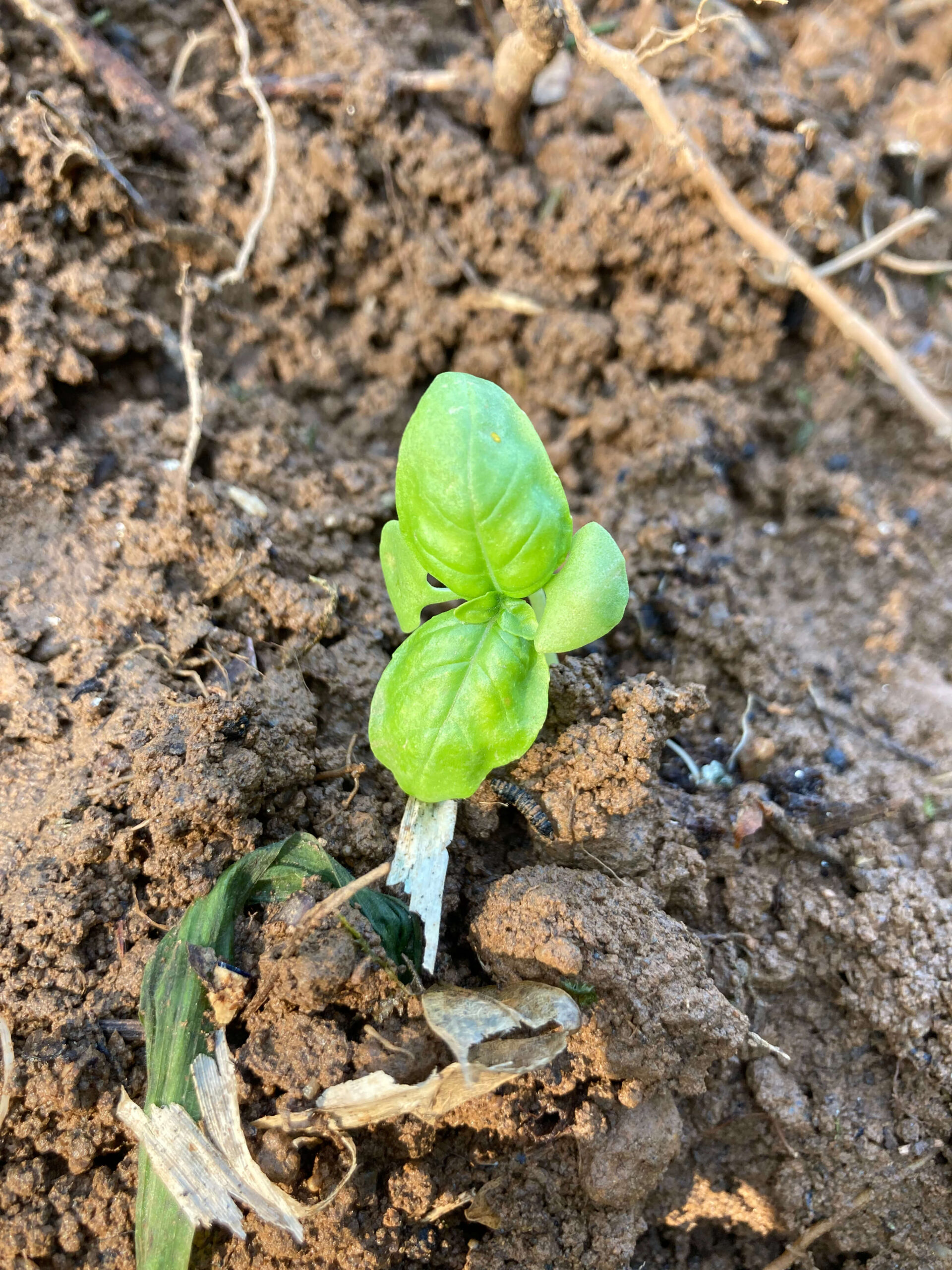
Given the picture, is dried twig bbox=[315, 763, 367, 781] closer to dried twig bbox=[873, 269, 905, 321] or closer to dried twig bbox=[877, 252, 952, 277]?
dried twig bbox=[873, 269, 905, 321]

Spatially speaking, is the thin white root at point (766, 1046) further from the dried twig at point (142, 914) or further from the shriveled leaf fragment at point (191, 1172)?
the dried twig at point (142, 914)

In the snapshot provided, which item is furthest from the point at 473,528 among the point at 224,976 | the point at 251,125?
the point at 251,125

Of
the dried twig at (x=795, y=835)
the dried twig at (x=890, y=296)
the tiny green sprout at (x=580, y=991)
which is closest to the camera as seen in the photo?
the tiny green sprout at (x=580, y=991)

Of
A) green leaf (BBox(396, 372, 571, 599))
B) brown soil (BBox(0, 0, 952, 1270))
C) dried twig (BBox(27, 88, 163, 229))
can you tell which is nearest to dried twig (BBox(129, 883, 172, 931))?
brown soil (BBox(0, 0, 952, 1270))

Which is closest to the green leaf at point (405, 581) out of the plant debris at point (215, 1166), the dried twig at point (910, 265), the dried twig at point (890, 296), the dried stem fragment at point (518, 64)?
the plant debris at point (215, 1166)

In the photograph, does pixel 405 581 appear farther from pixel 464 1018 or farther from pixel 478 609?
pixel 464 1018

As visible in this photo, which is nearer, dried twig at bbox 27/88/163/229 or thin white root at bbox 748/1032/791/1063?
Result: thin white root at bbox 748/1032/791/1063
